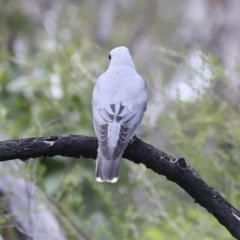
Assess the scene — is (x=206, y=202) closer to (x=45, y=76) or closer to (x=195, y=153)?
(x=195, y=153)

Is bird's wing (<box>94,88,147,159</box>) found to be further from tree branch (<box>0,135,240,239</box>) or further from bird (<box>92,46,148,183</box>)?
tree branch (<box>0,135,240,239</box>)

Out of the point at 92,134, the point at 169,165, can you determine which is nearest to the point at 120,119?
the point at 169,165

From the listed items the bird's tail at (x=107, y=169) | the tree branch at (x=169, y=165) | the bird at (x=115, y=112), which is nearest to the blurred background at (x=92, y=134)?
the bird at (x=115, y=112)

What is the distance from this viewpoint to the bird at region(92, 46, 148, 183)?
244 centimetres

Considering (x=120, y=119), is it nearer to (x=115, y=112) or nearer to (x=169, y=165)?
(x=115, y=112)

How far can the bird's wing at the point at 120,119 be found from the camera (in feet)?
8.25

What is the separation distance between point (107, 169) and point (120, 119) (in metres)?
0.30

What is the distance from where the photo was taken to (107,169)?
2432 mm

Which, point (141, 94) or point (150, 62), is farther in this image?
point (150, 62)

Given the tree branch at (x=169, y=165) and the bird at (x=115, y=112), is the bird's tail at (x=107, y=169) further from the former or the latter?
the tree branch at (x=169, y=165)

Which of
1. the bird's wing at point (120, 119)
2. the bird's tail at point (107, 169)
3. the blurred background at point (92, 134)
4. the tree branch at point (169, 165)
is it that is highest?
the blurred background at point (92, 134)

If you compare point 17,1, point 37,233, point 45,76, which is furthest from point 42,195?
point 17,1

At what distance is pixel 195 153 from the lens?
11.5ft

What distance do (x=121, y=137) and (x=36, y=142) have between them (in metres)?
0.44
